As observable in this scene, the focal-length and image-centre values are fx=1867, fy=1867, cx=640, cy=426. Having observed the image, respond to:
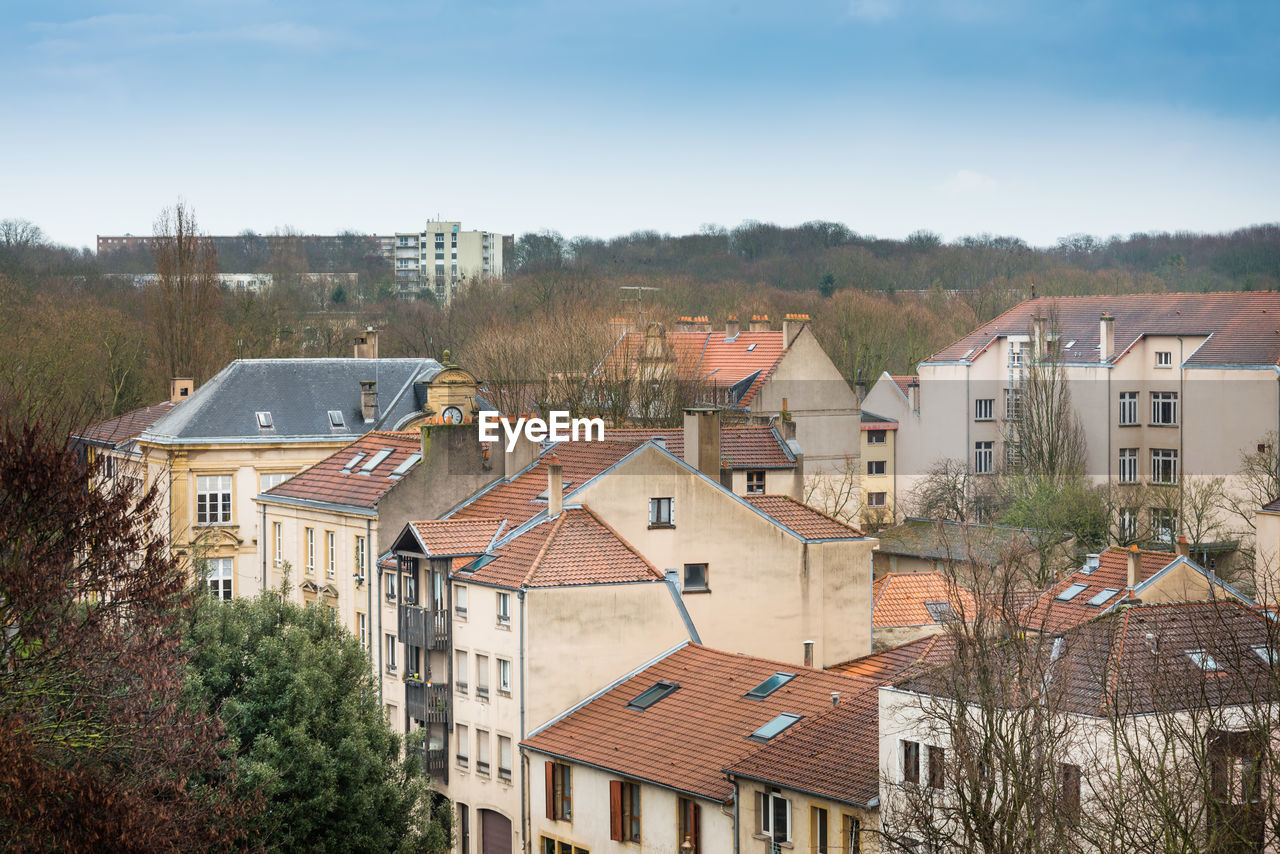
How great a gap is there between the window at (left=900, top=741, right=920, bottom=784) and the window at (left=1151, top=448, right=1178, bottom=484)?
4995cm

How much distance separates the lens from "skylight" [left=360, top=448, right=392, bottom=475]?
176ft

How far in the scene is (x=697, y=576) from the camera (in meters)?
45.8

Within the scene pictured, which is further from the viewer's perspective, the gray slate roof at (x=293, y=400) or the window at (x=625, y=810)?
the gray slate roof at (x=293, y=400)

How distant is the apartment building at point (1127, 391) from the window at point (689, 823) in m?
36.4

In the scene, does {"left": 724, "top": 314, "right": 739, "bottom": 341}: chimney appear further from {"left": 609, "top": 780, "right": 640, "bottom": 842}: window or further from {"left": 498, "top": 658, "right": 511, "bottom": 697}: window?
{"left": 609, "top": 780, "right": 640, "bottom": 842}: window

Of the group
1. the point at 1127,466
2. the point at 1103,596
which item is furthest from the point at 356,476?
the point at 1127,466

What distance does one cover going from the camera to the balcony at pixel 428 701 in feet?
148

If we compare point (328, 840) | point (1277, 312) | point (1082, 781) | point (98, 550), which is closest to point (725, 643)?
point (328, 840)

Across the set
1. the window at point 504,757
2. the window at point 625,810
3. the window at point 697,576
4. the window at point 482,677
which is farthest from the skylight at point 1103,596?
the window at point 482,677

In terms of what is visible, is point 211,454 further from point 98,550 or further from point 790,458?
point 98,550

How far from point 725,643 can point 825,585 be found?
10.2 feet

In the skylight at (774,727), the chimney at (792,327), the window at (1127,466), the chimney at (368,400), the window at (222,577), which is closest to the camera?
the skylight at (774,727)

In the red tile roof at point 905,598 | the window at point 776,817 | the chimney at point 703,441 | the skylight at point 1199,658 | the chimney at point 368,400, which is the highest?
the chimney at point 368,400

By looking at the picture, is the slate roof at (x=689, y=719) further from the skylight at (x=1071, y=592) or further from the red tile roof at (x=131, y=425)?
the red tile roof at (x=131, y=425)
